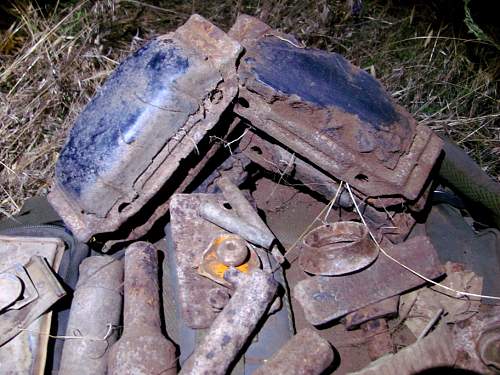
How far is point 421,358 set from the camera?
194 cm

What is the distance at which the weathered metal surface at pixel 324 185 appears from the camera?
2.19 m

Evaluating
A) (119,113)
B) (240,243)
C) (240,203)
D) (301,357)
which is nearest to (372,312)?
(301,357)

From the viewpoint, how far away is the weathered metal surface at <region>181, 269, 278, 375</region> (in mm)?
1840

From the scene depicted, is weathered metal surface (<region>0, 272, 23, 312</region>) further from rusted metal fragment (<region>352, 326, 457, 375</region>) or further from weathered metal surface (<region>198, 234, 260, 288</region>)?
rusted metal fragment (<region>352, 326, 457, 375</region>)

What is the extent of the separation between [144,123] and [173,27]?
1.45 metres

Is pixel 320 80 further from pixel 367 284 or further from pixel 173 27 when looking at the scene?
pixel 173 27

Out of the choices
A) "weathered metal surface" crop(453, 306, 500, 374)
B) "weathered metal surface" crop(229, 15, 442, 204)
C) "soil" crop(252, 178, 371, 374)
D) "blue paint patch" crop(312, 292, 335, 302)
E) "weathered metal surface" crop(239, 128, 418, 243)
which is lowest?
"soil" crop(252, 178, 371, 374)

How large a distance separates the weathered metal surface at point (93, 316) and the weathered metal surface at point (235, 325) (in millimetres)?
391

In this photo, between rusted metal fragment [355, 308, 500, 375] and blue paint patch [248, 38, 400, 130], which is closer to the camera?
rusted metal fragment [355, 308, 500, 375]

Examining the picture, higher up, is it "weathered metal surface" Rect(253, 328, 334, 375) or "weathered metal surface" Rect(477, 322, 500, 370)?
"weathered metal surface" Rect(477, 322, 500, 370)

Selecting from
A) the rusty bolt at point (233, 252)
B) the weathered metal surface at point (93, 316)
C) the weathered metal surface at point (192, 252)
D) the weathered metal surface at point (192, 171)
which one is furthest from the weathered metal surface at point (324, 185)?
the weathered metal surface at point (93, 316)

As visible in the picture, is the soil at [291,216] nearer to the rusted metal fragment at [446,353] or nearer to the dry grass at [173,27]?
the rusted metal fragment at [446,353]

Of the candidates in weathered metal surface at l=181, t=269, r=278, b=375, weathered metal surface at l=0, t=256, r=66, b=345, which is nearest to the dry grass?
weathered metal surface at l=0, t=256, r=66, b=345

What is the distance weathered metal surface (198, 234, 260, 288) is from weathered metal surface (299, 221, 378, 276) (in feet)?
0.82
